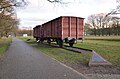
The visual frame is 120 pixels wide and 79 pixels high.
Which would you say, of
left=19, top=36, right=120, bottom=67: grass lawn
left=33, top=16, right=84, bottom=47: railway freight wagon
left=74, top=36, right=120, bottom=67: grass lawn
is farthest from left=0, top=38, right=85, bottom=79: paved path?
left=33, top=16, right=84, bottom=47: railway freight wagon

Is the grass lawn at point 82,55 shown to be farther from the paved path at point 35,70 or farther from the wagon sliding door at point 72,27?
the wagon sliding door at point 72,27

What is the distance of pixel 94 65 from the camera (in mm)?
12414

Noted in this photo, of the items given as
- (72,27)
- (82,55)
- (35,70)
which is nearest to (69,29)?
(72,27)

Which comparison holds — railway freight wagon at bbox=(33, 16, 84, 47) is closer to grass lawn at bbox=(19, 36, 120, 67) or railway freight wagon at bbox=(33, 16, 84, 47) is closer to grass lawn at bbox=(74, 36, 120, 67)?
grass lawn at bbox=(74, 36, 120, 67)

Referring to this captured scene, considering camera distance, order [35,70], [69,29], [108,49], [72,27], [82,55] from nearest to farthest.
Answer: [35,70], [82,55], [108,49], [69,29], [72,27]

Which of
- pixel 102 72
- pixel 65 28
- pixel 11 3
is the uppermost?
pixel 11 3

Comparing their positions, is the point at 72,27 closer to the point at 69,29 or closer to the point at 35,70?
the point at 69,29

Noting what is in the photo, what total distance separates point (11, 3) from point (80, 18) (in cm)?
919

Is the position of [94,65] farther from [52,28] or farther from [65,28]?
[52,28]

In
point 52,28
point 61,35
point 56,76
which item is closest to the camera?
point 56,76

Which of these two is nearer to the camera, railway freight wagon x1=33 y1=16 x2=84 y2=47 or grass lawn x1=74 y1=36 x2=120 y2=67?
grass lawn x1=74 y1=36 x2=120 y2=67

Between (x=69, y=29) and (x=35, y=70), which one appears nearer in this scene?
(x=35, y=70)

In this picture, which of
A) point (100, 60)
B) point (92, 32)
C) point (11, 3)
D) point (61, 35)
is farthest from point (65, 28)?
point (92, 32)

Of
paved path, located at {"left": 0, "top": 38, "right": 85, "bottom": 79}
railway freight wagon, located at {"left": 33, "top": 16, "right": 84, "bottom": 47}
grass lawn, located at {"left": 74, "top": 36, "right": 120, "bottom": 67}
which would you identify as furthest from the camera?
railway freight wagon, located at {"left": 33, "top": 16, "right": 84, "bottom": 47}
